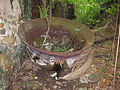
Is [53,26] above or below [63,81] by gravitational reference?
above

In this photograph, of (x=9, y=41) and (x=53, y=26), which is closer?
Result: (x=9, y=41)

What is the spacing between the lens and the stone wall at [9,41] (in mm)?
2246

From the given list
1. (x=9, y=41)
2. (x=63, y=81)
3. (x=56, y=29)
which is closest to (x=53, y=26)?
(x=56, y=29)

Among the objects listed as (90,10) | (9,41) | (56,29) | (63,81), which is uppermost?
(90,10)

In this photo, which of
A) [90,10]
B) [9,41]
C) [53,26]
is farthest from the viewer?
[90,10]

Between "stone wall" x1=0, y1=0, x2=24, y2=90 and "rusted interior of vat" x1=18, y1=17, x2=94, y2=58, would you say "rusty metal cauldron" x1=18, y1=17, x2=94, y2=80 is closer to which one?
"rusted interior of vat" x1=18, y1=17, x2=94, y2=58

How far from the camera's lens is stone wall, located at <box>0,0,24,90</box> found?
2246mm

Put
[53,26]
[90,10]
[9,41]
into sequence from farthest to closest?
[90,10]
[53,26]
[9,41]

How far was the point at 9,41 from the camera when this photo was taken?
2.41 metres

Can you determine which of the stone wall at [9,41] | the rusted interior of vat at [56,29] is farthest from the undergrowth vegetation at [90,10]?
the stone wall at [9,41]

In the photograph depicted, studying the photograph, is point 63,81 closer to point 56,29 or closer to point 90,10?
point 56,29

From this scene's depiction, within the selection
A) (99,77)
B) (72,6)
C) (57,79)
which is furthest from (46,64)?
(72,6)

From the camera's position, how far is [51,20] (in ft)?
8.50

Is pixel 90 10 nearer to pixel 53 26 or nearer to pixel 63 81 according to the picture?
pixel 53 26
